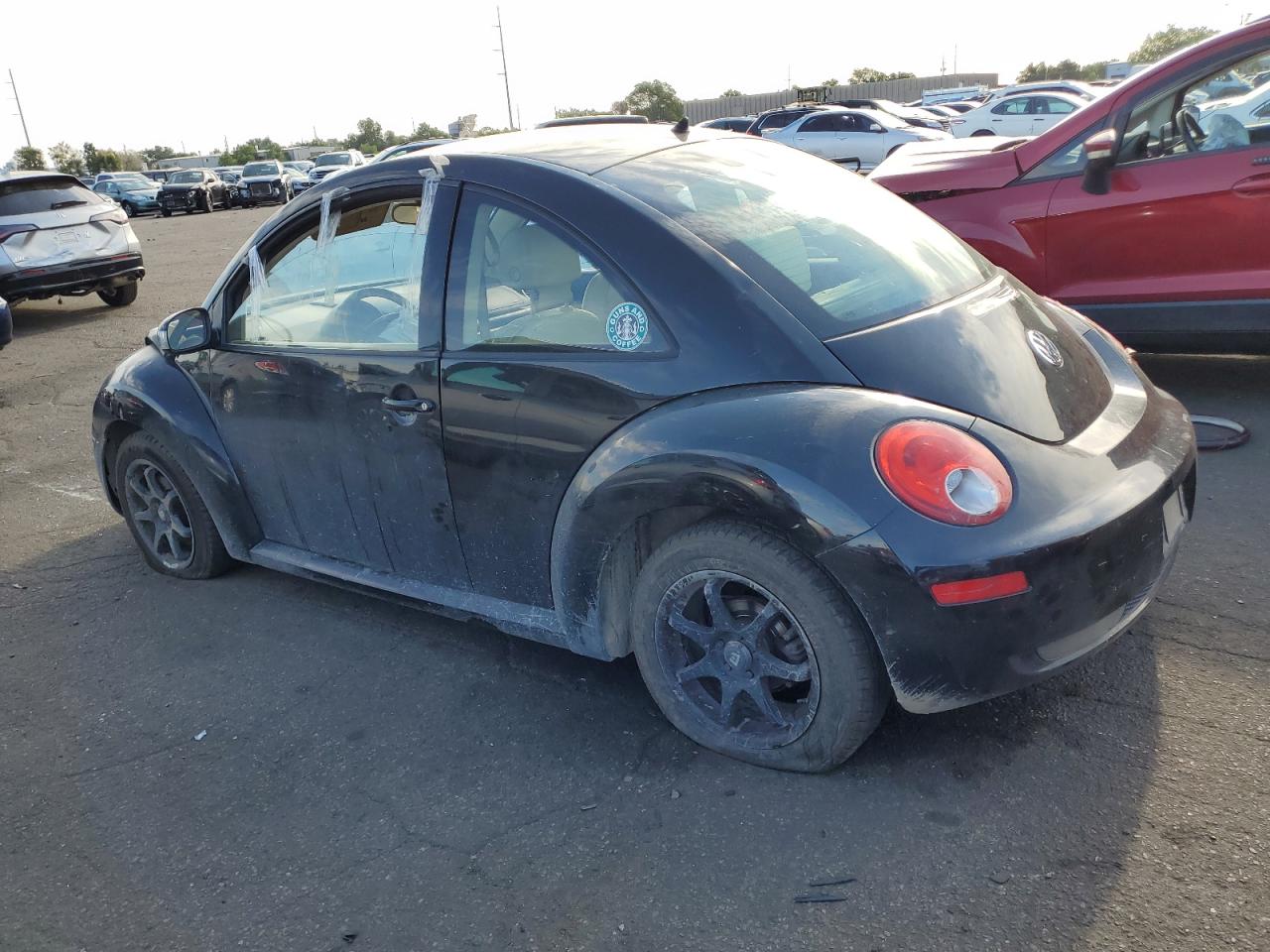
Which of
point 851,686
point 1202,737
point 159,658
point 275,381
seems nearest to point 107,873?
point 159,658

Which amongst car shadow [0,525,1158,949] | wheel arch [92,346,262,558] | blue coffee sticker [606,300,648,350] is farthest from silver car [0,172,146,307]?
blue coffee sticker [606,300,648,350]

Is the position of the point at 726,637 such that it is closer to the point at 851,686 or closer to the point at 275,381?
the point at 851,686

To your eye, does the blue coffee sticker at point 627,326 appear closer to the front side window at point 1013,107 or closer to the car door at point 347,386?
the car door at point 347,386

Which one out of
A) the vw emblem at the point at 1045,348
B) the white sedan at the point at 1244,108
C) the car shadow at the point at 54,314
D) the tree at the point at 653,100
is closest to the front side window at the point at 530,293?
the vw emblem at the point at 1045,348

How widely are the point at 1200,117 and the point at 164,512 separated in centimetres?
531

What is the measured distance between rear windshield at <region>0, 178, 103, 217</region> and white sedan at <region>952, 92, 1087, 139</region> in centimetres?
1941

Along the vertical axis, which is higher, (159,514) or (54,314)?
(159,514)

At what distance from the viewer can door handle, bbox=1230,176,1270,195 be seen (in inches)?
197

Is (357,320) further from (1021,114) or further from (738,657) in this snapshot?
(1021,114)

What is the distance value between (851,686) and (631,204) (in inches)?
56.5

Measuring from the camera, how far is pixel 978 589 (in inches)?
91.8

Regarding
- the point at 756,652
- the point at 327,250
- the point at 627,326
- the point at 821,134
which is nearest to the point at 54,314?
the point at 327,250

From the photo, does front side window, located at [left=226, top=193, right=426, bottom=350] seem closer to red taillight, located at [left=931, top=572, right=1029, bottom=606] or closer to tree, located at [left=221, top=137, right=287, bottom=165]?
red taillight, located at [left=931, top=572, right=1029, bottom=606]

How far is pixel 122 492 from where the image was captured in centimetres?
447
